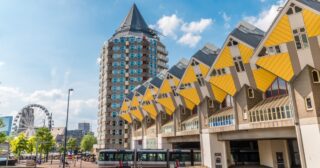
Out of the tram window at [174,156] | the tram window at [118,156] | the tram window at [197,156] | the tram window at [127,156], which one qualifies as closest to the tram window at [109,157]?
the tram window at [118,156]

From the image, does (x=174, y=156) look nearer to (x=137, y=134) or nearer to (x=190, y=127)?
(x=190, y=127)

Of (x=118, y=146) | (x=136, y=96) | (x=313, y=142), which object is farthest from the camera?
(x=118, y=146)

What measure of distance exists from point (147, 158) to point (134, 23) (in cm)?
8415

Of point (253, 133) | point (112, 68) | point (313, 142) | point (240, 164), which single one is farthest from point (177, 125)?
point (112, 68)

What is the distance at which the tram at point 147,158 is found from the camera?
3919 centimetres

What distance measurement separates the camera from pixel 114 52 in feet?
335

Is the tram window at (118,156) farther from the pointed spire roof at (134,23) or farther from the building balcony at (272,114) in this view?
the pointed spire roof at (134,23)

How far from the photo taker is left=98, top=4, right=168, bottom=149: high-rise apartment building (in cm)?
9612

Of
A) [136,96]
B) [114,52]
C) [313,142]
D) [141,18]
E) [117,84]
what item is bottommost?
[313,142]

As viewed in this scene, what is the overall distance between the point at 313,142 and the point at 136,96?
173ft

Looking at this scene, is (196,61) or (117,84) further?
(117,84)

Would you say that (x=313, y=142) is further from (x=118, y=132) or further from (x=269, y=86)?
(x=118, y=132)

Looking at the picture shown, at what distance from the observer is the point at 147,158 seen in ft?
131

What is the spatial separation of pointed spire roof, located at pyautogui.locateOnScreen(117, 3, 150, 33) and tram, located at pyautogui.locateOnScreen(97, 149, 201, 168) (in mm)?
77892
